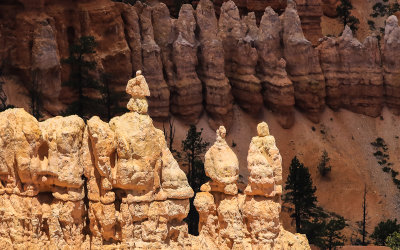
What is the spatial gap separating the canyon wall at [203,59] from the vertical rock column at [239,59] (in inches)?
3.2

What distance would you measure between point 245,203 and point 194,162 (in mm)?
26242

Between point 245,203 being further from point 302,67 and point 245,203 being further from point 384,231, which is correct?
point 302,67

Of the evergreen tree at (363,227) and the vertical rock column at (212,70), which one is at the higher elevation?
the vertical rock column at (212,70)

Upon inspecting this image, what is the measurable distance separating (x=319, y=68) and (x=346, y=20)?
2059cm

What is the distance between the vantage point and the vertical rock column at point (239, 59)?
72.9m

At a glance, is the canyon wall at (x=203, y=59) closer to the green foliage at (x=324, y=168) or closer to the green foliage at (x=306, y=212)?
the green foliage at (x=324, y=168)

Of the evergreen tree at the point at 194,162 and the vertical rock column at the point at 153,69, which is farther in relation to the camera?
the vertical rock column at the point at 153,69

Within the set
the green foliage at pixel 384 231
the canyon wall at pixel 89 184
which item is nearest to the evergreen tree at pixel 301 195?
the green foliage at pixel 384 231

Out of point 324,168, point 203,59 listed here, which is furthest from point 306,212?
point 203,59

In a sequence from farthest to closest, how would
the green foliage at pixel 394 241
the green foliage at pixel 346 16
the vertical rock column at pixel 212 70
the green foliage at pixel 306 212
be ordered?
1. the green foliage at pixel 346 16
2. the vertical rock column at pixel 212 70
3. the green foliage at pixel 306 212
4. the green foliage at pixel 394 241

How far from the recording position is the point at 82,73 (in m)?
61.6

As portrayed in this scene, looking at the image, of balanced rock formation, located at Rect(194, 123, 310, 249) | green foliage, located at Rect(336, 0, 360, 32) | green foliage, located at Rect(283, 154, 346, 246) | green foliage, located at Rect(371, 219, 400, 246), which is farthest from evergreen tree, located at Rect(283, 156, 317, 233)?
green foliage, located at Rect(336, 0, 360, 32)

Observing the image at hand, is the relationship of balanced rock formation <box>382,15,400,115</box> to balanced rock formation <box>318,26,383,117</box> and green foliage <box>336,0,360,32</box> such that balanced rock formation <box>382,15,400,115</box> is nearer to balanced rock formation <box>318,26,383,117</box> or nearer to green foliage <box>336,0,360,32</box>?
balanced rock formation <box>318,26,383,117</box>

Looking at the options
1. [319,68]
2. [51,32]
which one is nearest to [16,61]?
[51,32]
